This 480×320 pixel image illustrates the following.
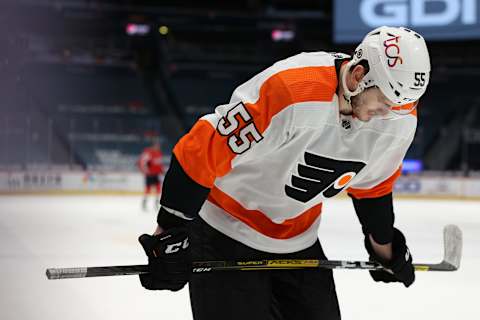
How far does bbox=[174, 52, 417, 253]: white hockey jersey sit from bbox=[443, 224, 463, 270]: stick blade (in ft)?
1.63

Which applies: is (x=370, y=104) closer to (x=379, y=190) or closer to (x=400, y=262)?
(x=379, y=190)

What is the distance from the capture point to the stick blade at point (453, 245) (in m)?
2.13

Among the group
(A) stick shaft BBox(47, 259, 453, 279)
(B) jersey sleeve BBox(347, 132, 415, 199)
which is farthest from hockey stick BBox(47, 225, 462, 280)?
(B) jersey sleeve BBox(347, 132, 415, 199)

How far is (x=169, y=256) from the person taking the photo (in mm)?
1497

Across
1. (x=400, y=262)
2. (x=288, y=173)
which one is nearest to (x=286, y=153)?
(x=288, y=173)

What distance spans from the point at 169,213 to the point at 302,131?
379mm

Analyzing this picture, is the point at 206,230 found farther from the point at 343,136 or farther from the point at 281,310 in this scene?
the point at 343,136

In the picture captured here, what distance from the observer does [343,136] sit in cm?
153

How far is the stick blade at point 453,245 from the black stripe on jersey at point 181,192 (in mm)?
1061

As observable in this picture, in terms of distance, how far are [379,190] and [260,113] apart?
551 millimetres

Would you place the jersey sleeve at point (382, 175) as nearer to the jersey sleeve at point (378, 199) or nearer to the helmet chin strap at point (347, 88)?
the jersey sleeve at point (378, 199)

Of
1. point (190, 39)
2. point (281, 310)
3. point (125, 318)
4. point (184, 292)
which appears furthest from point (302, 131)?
point (190, 39)

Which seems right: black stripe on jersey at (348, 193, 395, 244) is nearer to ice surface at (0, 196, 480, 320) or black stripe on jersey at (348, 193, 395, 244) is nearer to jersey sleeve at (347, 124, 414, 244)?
jersey sleeve at (347, 124, 414, 244)

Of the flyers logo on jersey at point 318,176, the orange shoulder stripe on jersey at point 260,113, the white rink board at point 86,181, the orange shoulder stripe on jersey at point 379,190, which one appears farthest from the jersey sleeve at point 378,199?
the white rink board at point 86,181
